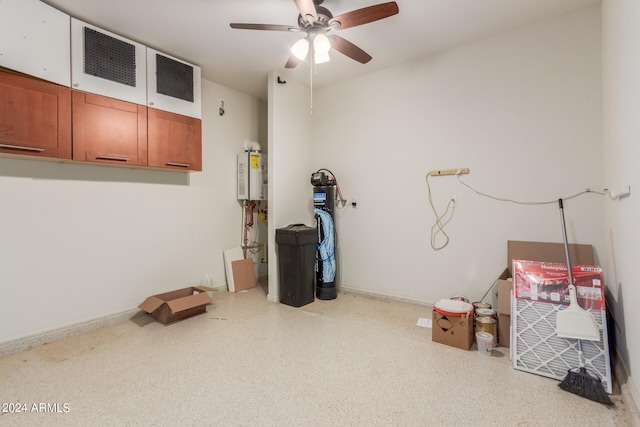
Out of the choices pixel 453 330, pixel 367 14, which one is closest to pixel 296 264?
pixel 453 330

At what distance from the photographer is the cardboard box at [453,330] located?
7.85ft

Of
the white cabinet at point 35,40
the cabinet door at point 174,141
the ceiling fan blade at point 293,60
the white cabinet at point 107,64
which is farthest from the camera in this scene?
the cabinet door at point 174,141

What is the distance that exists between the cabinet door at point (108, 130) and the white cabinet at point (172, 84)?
25 cm

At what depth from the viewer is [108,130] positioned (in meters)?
2.71

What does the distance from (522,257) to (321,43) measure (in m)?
2.65

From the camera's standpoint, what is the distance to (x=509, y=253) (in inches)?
111

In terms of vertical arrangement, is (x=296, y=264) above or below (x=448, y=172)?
below

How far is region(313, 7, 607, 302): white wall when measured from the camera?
2576 millimetres

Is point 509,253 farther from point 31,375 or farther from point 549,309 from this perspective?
point 31,375

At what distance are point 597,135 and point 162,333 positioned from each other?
4.30 metres

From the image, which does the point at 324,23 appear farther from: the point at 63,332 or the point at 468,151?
the point at 63,332

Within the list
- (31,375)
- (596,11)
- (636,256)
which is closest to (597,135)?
(596,11)

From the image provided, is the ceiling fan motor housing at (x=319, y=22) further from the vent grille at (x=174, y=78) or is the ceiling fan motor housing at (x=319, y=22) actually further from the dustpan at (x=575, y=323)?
the dustpan at (x=575, y=323)

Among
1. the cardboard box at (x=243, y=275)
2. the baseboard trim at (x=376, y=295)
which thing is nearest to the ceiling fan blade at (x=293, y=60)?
the cardboard box at (x=243, y=275)
